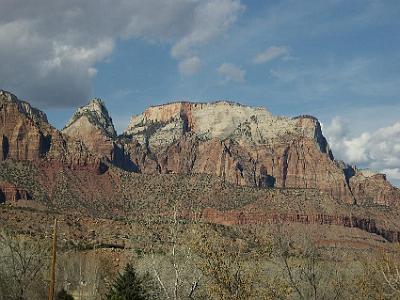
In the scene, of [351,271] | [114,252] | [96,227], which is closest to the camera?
[351,271]

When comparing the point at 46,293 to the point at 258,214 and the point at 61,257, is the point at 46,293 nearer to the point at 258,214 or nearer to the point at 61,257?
the point at 61,257

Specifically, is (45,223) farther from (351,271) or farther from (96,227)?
(351,271)

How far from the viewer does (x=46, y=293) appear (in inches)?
2288

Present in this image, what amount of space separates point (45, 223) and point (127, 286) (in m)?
86.7

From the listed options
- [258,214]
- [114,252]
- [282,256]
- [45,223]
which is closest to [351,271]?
[282,256]

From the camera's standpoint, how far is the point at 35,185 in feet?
593

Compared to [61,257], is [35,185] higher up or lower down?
higher up

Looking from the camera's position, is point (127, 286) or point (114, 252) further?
point (114, 252)

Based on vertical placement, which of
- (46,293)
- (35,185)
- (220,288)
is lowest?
(46,293)

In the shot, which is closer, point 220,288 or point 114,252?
point 220,288

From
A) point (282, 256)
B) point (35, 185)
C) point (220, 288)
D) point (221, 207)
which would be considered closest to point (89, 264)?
point (282, 256)

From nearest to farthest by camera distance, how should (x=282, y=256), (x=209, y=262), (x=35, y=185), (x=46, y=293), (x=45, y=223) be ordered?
1. (x=209, y=262)
2. (x=282, y=256)
3. (x=46, y=293)
4. (x=45, y=223)
5. (x=35, y=185)

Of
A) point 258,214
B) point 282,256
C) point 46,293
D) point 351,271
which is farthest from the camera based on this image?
point 258,214

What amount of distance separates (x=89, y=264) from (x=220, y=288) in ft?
202
